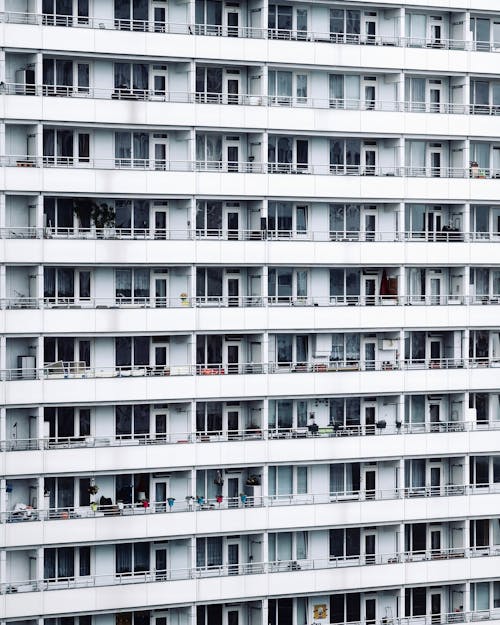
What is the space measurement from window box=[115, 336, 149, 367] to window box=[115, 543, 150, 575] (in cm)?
784

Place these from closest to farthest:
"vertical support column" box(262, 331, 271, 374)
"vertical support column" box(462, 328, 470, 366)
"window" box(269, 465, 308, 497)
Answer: "vertical support column" box(262, 331, 271, 374) → "window" box(269, 465, 308, 497) → "vertical support column" box(462, 328, 470, 366)

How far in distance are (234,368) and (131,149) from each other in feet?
34.9

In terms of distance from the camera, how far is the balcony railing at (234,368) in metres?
74.6

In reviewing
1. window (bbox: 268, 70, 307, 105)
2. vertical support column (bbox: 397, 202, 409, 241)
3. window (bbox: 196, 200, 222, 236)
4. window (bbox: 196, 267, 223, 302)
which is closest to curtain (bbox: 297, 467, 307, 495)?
window (bbox: 196, 267, 223, 302)

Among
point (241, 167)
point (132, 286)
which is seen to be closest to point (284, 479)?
point (132, 286)

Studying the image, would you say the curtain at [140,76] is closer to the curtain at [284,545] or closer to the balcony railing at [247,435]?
the balcony railing at [247,435]

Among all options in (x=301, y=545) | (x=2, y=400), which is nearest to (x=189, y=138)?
(x=2, y=400)

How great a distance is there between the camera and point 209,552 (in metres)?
77.9

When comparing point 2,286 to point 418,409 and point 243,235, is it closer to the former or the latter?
point 243,235

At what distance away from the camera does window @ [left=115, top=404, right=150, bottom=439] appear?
7644 centimetres

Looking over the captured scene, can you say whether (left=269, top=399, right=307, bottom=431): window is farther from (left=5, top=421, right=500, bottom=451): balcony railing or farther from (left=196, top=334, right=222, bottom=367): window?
(left=196, top=334, right=222, bottom=367): window

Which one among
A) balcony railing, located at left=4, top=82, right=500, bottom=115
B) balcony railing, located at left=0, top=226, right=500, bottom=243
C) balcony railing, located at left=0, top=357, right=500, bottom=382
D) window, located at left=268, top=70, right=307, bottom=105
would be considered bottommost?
balcony railing, located at left=0, top=357, right=500, bottom=382

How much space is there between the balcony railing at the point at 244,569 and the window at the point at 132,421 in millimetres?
6004

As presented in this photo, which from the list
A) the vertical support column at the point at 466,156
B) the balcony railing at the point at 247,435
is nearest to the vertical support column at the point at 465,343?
the balcony railing at the point at 247,435
